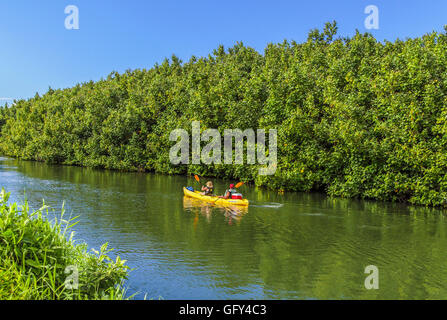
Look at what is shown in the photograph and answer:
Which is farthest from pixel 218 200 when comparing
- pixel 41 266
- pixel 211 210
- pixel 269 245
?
pixel 41 266

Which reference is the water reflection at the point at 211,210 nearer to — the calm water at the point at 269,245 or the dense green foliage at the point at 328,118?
the calm water at the point at 269,245

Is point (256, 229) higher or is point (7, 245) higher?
point (7, 245)

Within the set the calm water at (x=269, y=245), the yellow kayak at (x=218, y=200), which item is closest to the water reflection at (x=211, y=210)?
the calm water at (x=269, y=245)

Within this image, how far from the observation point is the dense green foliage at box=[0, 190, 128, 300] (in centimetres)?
698

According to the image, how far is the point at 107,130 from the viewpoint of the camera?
54.8 metres

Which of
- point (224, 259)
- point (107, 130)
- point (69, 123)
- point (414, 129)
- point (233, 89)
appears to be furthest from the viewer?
Result: point (69, 123)

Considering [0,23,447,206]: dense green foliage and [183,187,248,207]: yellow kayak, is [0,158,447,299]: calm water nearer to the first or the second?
[183,187,248,207]: yellow kayak

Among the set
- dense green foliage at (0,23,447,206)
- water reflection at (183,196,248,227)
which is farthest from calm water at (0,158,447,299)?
dense green foliage at (0,23,447,206)

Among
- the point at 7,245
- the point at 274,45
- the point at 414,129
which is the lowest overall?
the point at 7,245

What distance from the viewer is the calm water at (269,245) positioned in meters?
10.2

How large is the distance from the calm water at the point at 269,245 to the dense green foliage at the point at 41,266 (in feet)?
6.93

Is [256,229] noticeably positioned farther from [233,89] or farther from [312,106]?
[233,89]
